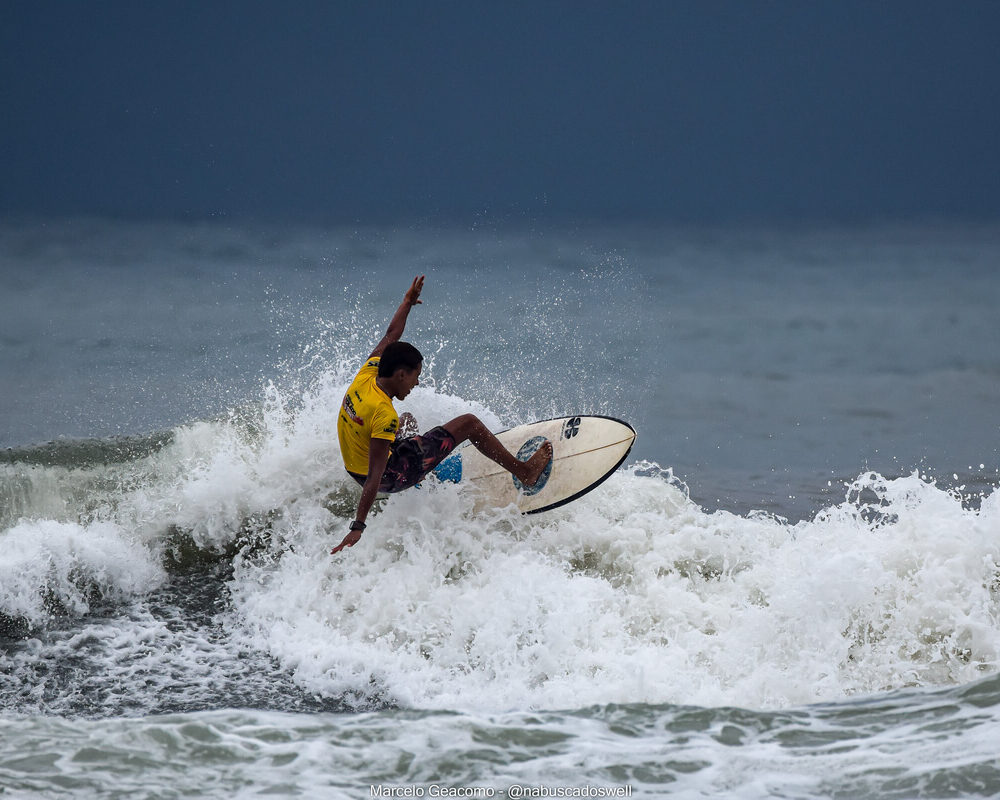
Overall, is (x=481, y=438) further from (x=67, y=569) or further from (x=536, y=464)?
(x=67, y=569)

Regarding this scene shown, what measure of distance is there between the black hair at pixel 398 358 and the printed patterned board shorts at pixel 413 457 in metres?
0.56

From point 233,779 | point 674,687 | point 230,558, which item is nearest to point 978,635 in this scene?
point 674,687

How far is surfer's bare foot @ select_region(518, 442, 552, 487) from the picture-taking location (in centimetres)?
582

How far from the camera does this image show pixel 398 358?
5109mm

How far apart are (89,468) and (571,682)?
14.0 feet

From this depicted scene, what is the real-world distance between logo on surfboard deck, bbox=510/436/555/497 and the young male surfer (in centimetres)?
3

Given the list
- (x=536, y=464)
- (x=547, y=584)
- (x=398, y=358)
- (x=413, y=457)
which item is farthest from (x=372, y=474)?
(x=536, y=464)

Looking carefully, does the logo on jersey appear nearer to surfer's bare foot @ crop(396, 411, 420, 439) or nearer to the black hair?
the black hair

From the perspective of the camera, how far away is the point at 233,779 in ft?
11.2

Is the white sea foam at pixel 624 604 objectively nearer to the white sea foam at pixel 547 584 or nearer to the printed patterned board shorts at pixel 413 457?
the white sea foam at pixel 547 584

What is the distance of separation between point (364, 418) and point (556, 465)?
1.35 metres

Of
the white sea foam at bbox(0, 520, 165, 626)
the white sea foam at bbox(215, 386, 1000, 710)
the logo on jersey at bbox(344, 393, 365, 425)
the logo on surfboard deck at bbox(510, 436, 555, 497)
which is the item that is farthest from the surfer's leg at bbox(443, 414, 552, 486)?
the white sea foam at bbox(0, 520, 165, 626)

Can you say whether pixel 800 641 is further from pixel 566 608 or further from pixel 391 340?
pixel 391 340

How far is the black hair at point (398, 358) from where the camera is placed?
5109mm
